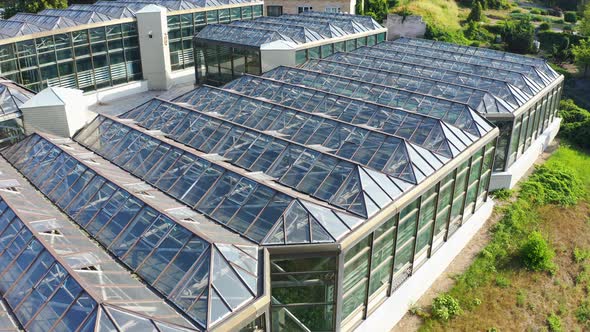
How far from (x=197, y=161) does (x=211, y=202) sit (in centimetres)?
274

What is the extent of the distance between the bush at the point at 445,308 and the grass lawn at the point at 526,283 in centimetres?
25

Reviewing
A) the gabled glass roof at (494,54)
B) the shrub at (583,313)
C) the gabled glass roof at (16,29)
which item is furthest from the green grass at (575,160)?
the gabled glass roof at (16,29)

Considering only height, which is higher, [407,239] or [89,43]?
[89,43]

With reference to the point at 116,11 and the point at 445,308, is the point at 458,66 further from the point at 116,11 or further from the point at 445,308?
the point at 116,11

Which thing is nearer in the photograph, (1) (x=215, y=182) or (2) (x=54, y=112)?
(1) (x=215, y=182)

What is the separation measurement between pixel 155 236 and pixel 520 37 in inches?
2502

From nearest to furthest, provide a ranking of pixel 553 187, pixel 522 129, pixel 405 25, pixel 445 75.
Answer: pixel 522 129 → pixel 553 187 → pixel 445 75 → pixel 405 25

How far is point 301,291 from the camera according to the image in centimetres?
1694

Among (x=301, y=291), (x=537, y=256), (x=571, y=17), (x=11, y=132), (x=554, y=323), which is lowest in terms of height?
(x=554, y=323)

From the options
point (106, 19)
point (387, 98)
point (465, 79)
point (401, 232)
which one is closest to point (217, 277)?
point (401, 232)

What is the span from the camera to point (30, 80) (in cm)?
3872

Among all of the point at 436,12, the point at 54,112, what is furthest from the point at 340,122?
the point at 436,12

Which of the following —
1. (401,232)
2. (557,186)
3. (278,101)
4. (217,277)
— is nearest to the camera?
(217,277)

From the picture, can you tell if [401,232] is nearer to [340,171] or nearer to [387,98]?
[340,171]
